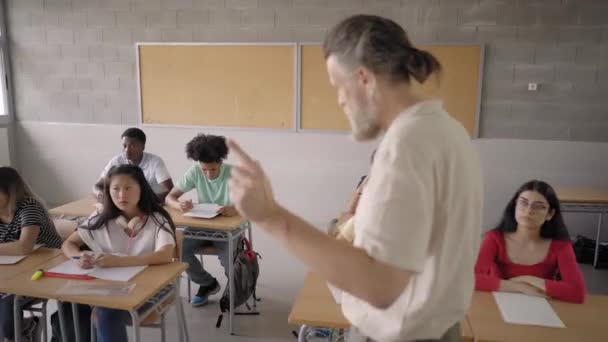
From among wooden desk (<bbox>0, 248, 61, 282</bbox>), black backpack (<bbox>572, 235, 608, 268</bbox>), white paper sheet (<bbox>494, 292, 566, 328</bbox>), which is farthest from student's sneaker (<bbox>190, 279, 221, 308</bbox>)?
black backpack (<bbox>572, 235, 608, 268</bbox>)

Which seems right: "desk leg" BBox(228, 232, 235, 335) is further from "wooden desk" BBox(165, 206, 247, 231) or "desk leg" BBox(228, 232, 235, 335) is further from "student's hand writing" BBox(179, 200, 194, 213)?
"student's hand writing" BBox(179, 200, 194, 213)

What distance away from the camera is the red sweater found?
71.3 inches

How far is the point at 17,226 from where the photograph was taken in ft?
7.57

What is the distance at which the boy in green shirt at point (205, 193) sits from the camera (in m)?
3.08

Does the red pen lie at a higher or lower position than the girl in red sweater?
lower

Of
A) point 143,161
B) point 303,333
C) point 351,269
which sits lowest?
point 303,333

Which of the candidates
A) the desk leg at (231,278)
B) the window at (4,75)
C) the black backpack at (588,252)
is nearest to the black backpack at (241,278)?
the desk leg at (231,278)

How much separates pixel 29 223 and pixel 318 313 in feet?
5.20

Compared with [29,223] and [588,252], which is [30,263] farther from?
[588,252]

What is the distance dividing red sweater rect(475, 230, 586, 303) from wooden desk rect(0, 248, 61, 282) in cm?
197

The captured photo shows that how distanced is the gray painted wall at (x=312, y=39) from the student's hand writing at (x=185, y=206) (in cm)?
229

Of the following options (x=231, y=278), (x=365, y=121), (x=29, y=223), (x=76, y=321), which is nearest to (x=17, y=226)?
(x=29, y=223)

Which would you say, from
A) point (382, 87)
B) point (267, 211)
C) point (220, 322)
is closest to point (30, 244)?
point (220, 322)

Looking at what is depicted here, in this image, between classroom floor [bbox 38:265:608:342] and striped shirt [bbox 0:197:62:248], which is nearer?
striped shirt [bbox 0:197:62:248]
